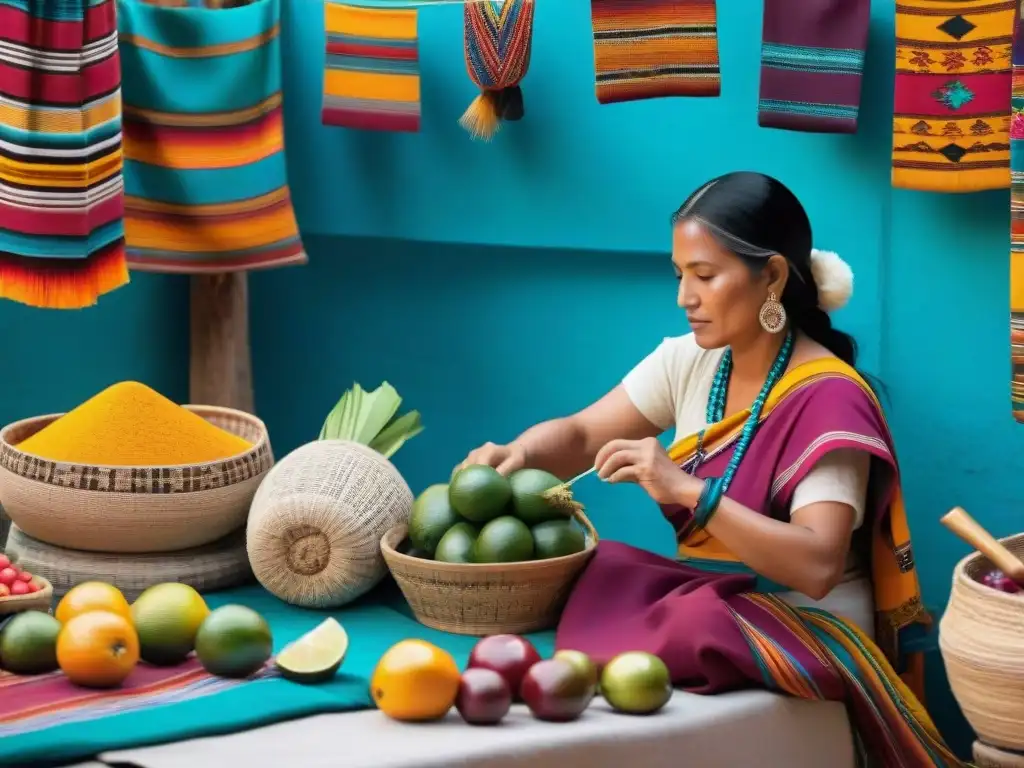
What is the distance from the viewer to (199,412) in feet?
11.1

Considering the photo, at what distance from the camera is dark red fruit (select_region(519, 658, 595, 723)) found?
225 centimetres

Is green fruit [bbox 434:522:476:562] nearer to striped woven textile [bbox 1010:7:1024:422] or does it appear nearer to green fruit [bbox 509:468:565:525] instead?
green fruit [bbox 509:468:565:525]

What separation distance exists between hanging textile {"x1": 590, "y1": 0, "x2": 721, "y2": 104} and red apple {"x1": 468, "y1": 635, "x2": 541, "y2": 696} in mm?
1366

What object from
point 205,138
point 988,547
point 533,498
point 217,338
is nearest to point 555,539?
point 533,498

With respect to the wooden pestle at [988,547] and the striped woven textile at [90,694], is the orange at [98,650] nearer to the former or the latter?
the striped woven textile at [90,694]

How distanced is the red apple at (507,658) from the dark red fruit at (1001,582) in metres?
0.76

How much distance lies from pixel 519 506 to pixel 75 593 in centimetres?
80

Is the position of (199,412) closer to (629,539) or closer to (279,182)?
(279,182)

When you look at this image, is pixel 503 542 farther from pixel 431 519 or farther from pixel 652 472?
pixel 652 472

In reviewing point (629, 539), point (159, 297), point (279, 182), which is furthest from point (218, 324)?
point (629, 539)

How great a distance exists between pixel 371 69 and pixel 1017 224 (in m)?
1.80

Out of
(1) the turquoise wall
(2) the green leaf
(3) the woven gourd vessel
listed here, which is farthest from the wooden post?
(3) the woven gourd vessel

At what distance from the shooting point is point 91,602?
8.13 ft

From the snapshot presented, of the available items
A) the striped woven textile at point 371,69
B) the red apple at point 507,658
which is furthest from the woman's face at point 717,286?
the striped woven textile at point 371,69
